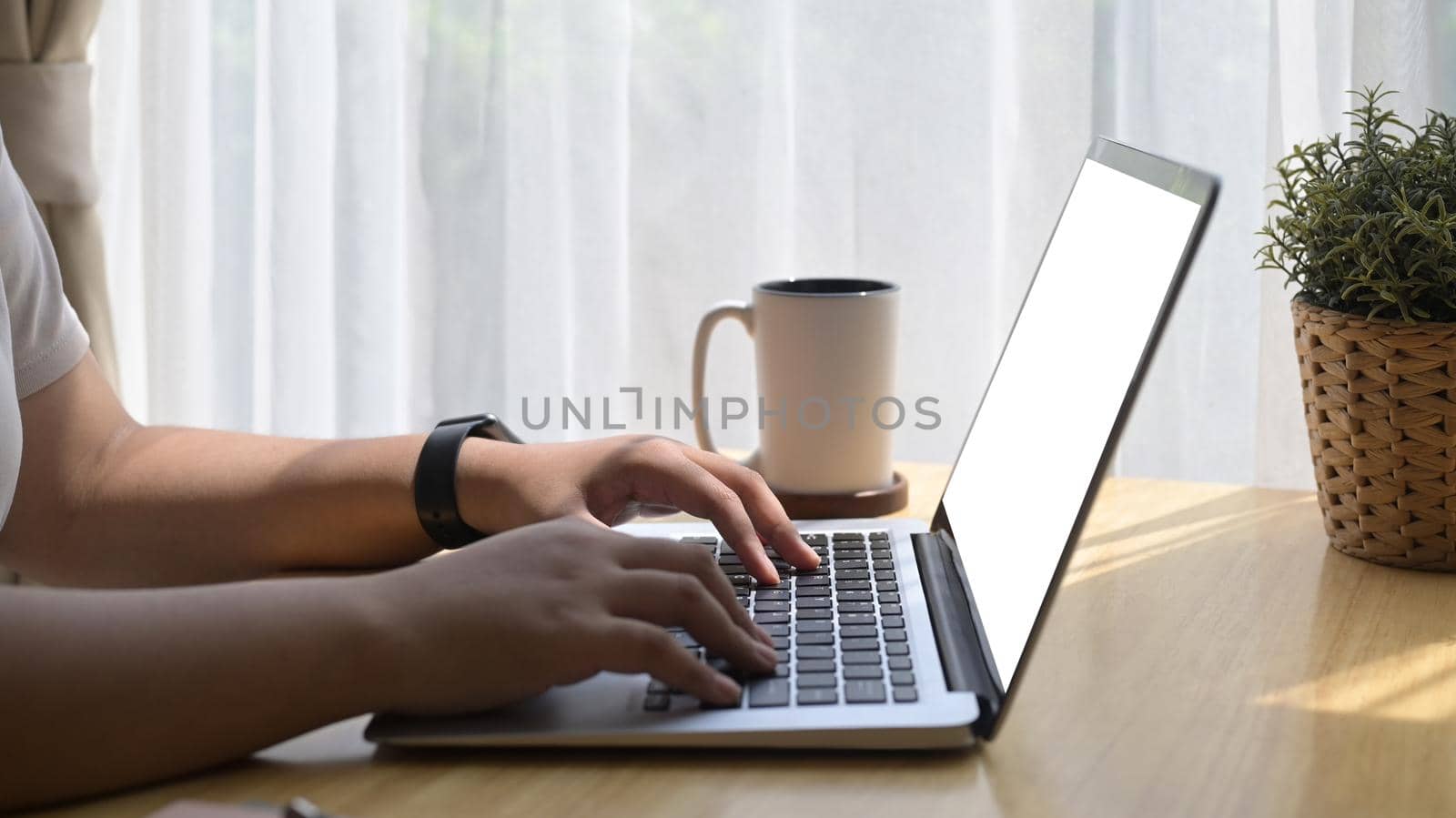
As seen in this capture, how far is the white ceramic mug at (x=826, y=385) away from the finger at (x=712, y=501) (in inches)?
6.7

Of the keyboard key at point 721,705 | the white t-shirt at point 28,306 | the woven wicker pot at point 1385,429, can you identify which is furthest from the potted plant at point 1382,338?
the white t-shirt at point 28,306

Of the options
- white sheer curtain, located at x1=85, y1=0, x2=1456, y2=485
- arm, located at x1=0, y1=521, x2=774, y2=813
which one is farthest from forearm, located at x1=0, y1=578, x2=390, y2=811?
white sheer curtain, located at x1=85, y1=0, x2=1456, y2=485

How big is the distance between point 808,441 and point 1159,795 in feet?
1.67

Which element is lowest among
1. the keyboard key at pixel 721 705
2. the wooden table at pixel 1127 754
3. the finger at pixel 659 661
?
the wooden table at pixel 1127 754

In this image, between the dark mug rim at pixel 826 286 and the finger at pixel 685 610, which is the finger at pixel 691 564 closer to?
the finger at pixel 685 610

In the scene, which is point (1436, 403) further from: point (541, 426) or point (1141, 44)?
point (541, 426)

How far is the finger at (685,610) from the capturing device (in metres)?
0.62

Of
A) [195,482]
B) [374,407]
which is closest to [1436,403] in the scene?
[195,482]

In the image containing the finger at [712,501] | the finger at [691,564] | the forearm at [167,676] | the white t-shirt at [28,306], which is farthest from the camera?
the white t-shirt at [28,306]

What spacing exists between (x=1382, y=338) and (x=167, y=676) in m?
0.71

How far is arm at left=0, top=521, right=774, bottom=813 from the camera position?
1.81ft

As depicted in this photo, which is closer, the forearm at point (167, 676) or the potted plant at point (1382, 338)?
the forearm at point (167, 676)

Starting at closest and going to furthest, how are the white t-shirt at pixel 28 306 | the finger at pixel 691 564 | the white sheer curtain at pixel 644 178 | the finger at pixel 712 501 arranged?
the finger at pixel 691 564
the finger at pixel 712 501
the white t-shirt at pixel 28 306
the white sheer curtain at pixel 644 178

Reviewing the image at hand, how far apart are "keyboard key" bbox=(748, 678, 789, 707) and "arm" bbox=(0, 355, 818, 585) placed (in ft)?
0.65
